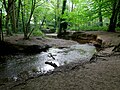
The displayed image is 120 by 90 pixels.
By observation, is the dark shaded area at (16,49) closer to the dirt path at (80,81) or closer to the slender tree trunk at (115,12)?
the dirt path at (80,81)

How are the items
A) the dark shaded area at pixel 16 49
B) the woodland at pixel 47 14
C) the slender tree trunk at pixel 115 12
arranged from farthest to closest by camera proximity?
the slender tree trunk at pixel 115 12 < the woodland at pixel 47 14 < the dark shaded area at pixel 16 49

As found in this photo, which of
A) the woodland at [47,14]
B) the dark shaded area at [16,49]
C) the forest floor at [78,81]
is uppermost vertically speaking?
the woodland at [47,14]

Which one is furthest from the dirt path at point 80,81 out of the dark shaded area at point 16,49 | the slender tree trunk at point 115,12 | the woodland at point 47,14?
the slender tree trunk at point 115,12

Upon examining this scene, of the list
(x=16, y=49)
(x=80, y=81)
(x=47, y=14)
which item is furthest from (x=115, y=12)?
(x=80, y=81)

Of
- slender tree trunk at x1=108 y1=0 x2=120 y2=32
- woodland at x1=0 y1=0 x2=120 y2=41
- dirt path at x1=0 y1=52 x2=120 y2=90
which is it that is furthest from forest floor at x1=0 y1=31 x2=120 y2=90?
slender tree trunk at x1=108 y1=0 x2=120 y2=32

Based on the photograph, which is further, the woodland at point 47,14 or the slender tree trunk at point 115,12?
the slender tree trunk at point 115,12

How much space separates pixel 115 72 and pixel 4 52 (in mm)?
7663

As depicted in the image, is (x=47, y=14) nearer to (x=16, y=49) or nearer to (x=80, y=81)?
(x=16, y=49)

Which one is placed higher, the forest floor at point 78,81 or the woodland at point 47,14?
the woodland at point 47,14

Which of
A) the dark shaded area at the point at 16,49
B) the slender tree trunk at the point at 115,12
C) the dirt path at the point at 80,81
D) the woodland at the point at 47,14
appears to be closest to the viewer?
the dirt path at the point at 80,81

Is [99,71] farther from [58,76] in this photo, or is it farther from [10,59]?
[10,59]

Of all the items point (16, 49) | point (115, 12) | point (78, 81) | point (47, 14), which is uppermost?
point (115, 12)

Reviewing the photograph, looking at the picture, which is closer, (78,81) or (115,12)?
(78,81)

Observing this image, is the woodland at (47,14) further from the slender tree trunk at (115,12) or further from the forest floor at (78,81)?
the forest floor at (78,81)
